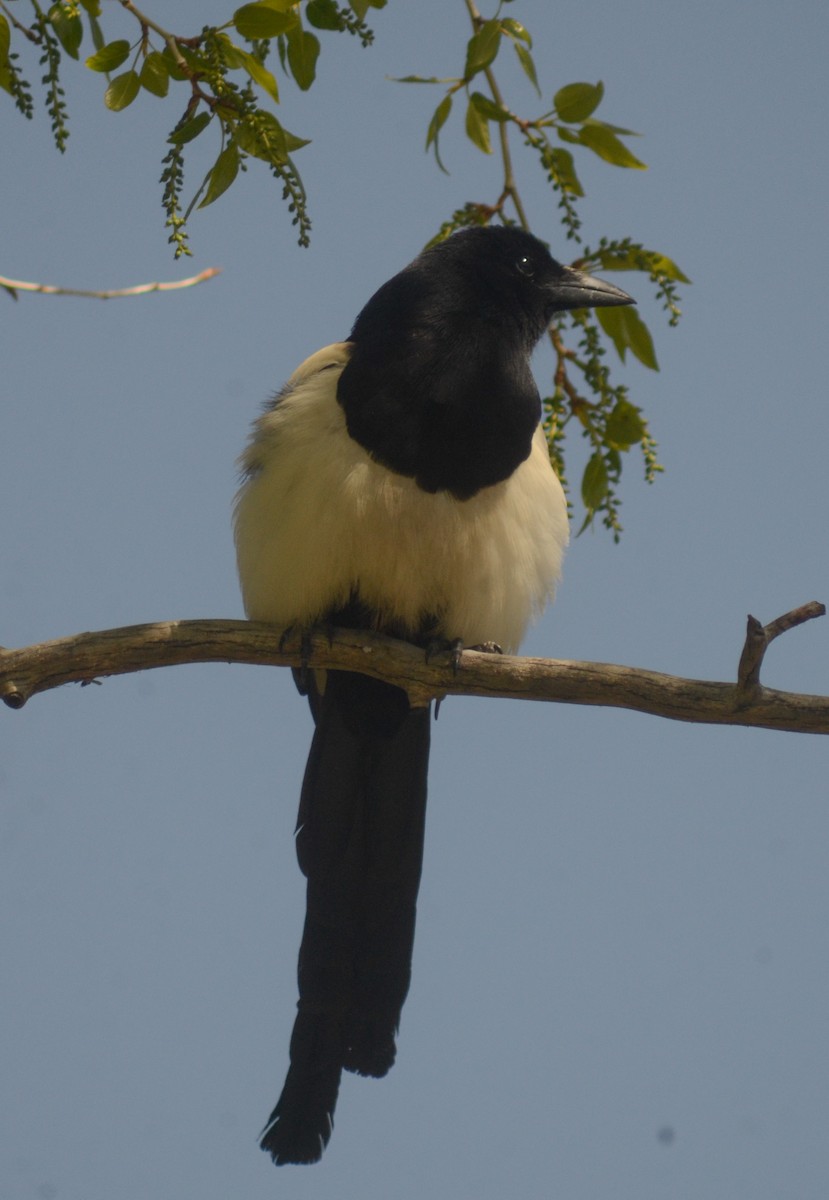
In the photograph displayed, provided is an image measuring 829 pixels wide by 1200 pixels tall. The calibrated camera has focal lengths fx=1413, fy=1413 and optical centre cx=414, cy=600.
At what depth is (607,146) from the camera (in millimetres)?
3203

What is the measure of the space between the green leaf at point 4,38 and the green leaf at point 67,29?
4.3 inches

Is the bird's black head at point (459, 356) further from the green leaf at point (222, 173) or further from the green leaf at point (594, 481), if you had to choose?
the green leaf at point (222, 173)

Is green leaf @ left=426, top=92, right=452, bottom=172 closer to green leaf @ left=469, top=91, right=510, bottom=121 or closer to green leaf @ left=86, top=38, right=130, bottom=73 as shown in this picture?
green leaf @ left=469, top=91, right=510, bottom=121

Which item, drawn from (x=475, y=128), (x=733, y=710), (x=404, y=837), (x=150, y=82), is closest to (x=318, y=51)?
(x=150, y=82)

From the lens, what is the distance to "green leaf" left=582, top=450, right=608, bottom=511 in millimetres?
3570

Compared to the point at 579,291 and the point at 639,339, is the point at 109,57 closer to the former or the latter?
the point at 639,339

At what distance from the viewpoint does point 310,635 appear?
3.71m

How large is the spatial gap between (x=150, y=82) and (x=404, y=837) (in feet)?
7.32

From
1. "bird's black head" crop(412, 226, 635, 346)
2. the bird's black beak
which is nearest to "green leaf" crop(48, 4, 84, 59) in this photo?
"bird's black head" crop(412, 226, 635, 346)

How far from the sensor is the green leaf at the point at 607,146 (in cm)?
320

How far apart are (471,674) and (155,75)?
1.53 metres

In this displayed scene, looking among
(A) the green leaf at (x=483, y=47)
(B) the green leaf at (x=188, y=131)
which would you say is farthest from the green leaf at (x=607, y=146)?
(B) the green leaf at (x=188, y=131)

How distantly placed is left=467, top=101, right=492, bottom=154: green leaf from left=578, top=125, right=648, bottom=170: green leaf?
32 cm

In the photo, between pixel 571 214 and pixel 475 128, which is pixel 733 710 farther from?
pixel 475 128
